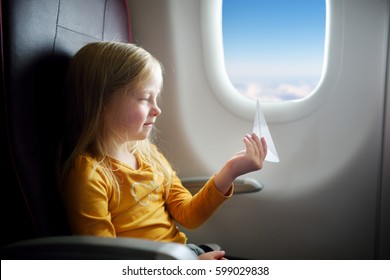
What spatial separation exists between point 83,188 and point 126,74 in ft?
1.10

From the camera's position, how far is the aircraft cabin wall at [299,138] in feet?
4.12

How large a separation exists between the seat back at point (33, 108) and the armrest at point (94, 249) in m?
0.10

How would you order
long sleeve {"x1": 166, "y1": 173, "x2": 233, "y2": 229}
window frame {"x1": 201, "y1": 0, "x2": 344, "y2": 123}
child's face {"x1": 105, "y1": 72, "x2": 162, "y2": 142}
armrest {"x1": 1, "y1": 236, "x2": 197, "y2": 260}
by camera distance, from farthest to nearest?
window frame {"x1": 201, "y1": 0, "x2": 344, "y2": 123}
long sleeve {"x1": 166, "y1": 173, "x2": 233, "y2": 229}
child's face {"x1": 105, "y1": 72, "x2": 162, "y2": 142}
armrest {"x1": 1, "y1": 236, "x2": 197, "y2": 260}

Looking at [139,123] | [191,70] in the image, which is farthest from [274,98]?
[139,123]

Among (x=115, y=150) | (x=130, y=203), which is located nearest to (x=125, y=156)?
(x=115, y=150)

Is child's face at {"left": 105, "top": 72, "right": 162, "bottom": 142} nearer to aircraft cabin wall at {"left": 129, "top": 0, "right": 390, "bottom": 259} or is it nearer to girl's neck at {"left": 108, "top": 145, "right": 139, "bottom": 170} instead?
girl's neck at {"left": 108, "top": 145, "right": 139, "bottom": 170}

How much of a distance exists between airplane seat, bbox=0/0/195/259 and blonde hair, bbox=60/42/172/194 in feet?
0.13

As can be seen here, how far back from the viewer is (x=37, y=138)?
830mm

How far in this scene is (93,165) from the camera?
3.02 feet

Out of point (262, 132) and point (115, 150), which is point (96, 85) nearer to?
point (115, 150)

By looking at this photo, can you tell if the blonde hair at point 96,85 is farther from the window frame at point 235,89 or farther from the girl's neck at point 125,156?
the window frame at point 235,89

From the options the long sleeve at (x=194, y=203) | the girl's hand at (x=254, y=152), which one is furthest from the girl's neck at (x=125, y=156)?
the girl's hand at (x=254, y=152)

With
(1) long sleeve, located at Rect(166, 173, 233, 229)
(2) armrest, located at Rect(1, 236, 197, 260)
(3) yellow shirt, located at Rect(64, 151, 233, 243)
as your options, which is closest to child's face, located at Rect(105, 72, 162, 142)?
(3) yellow shirt, located at Rect(64, 151, 233, 243)

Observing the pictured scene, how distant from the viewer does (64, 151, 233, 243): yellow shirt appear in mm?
861
